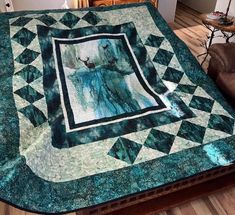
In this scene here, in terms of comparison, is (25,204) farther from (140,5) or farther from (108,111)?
(140,5)

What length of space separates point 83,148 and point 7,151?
15.1 inches

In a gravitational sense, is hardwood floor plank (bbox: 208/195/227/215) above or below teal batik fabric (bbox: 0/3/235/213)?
below

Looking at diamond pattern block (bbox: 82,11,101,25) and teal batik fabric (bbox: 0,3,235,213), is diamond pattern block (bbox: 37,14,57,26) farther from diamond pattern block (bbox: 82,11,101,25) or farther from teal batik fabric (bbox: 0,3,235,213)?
diamond pattern block (bbox: 82,11,101,25)

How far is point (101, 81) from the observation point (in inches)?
77.2

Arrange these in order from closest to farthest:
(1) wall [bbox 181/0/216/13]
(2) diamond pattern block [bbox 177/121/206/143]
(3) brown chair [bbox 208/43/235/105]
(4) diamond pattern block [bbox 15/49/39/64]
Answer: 1. (2) diamond pattern block [bbox 177/121/206/143]
2. (4) diamond pattern block [bbox 15/49/39/64]
3. (3) brown chair [bbox 208/43/235/105]
4. (1) wall [bbox 181/0/216/13]

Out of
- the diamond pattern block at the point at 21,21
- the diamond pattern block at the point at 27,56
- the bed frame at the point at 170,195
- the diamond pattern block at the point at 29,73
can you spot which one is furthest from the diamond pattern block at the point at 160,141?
the diamond pattern block at the point at 21,21

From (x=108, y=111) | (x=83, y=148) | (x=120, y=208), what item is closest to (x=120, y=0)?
(x=108, y=111)

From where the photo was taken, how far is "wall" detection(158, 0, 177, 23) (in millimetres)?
3741

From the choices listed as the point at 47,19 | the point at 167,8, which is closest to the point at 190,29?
the point at 167,8

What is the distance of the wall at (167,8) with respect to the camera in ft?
12.3

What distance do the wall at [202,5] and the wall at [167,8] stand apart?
0.71 metres

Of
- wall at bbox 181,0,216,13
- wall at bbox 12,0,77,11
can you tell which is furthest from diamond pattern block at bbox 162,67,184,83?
wall at bbox 181,0,216,13

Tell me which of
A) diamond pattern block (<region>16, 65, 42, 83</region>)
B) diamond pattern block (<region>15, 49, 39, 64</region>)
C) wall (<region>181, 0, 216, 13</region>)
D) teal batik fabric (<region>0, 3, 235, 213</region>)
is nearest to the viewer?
teal batik fabric (<region>0, 3, 235, 213</region>)

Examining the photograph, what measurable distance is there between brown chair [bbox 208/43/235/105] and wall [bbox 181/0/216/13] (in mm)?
2236
